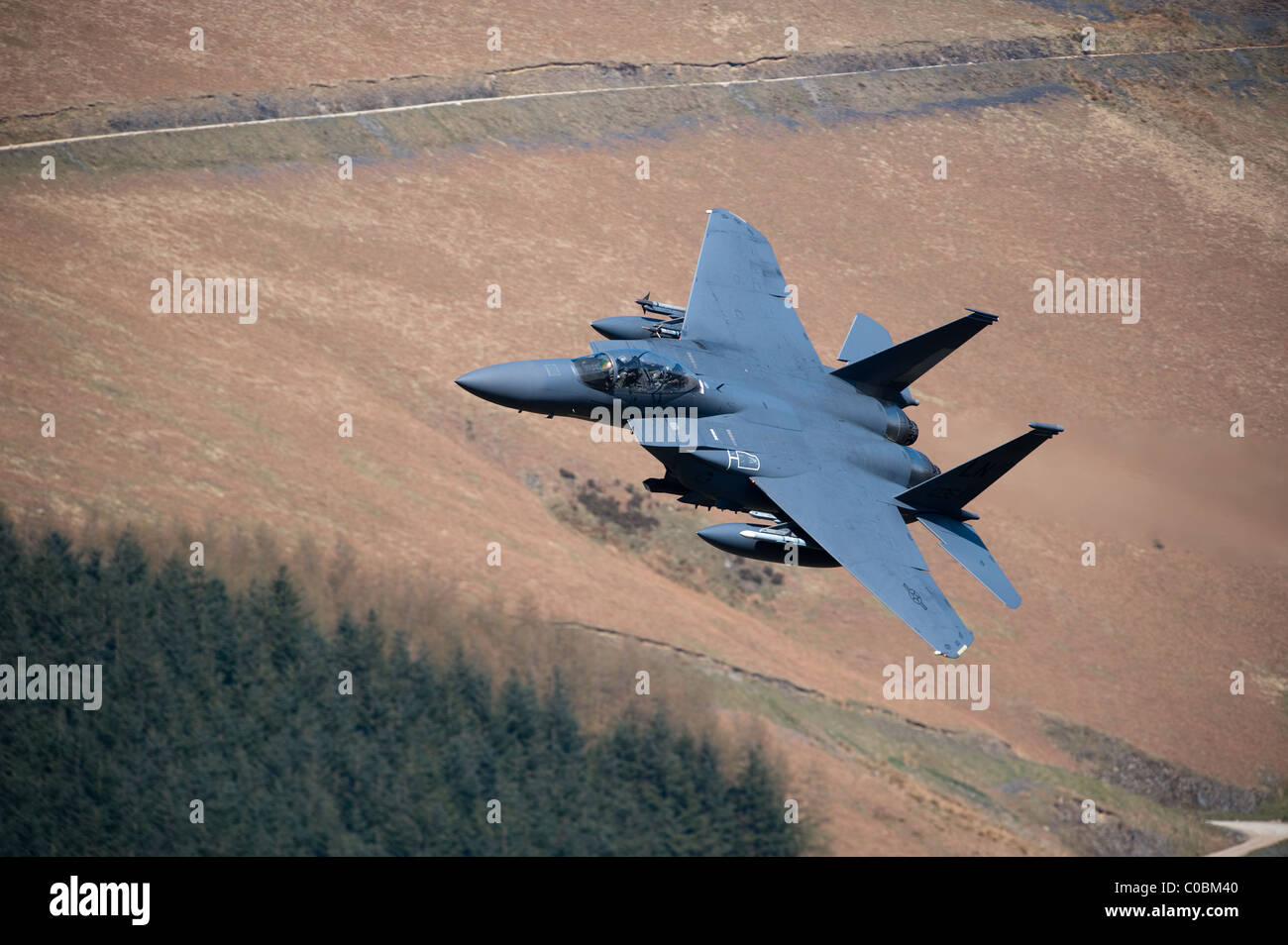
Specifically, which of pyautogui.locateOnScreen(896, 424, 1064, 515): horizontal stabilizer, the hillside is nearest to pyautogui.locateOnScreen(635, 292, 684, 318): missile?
pyautogui.locateOnScreen(896, 424, 1064, 515): horizontal stabilizer

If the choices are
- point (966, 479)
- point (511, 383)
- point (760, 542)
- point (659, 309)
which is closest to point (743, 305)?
point (659, 309)

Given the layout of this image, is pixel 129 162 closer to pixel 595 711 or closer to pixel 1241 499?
pixel 595 711

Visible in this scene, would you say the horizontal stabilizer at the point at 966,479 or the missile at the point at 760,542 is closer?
the missile at the point at 760,542

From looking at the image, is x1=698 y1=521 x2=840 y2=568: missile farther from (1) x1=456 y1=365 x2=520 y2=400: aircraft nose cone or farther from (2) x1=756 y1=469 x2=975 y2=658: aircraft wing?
(1) x1=456 y1=365 x2=520 y2=400: aircraft nose cone

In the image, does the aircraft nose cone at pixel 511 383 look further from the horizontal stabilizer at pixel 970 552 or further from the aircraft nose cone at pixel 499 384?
the horizontal stabilizer at pixel 970 552

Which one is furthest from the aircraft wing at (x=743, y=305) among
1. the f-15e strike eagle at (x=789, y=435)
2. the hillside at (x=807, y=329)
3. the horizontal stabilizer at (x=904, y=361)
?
the hillside at (x=807, y=329)

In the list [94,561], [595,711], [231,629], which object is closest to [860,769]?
[595,711]
